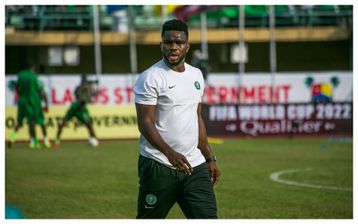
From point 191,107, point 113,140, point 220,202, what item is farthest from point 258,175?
point 113,140

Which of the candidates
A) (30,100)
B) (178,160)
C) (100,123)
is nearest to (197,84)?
(178,160)

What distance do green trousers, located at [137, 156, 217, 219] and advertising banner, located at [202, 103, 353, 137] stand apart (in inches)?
862

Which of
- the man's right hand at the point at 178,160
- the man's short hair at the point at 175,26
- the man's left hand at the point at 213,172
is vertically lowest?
the man's left hand at the point at 213,172

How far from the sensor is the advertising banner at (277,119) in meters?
29.4

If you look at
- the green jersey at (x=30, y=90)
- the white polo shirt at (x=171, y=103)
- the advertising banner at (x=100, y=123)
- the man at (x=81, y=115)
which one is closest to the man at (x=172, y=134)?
the white polo shirt at (x=171, y=103)

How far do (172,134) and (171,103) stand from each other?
0.79ft

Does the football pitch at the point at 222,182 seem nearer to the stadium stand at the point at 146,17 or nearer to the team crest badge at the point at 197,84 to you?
the team crest badge at the point at 197,84

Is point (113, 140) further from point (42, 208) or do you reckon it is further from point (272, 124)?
point (42, 208)

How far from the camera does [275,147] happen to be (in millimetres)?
24688

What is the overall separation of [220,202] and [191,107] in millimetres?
5802

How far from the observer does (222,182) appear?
15367mm

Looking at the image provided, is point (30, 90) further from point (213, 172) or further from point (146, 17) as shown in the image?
point (146, 17)

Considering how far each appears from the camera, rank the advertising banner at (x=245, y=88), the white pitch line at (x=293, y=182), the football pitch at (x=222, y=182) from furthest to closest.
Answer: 1. the advertising banner at (x=245, y=88)
2. the white pitch line at (x=293, y=182)
3. the football pitch at (x=222, y=182)

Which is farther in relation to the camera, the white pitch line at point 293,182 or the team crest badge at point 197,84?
the white pitch line at point 293,182
